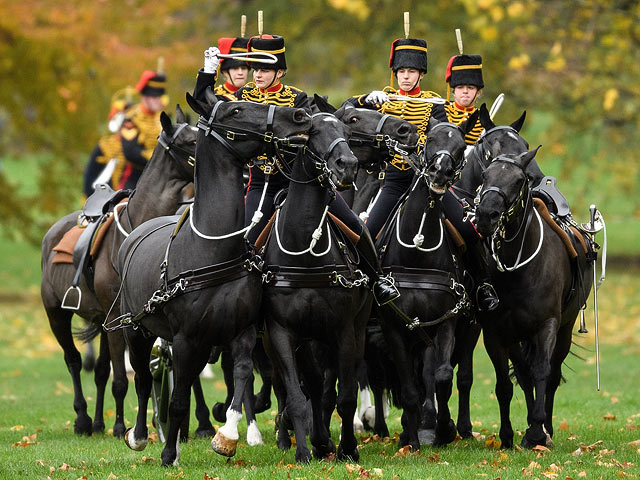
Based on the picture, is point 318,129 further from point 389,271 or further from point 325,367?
point 325,367

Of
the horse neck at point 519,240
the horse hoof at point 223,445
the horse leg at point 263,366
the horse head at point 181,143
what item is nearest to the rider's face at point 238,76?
the horse head at point 181,143

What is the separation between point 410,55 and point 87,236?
380cm

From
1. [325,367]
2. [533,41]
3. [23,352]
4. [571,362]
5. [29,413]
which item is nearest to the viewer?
[325,367]

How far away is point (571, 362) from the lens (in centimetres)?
1933

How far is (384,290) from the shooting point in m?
9.62

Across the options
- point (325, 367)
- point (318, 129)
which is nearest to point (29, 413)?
point (325, 367)

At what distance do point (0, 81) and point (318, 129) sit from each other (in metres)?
15.1

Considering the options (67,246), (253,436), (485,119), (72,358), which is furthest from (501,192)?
(72,358)

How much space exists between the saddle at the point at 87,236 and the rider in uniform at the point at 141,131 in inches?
49.9

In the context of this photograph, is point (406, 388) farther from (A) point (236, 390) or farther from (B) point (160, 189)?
(B) point (160, 189)

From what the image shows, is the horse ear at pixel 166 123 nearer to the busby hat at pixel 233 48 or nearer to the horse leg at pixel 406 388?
the busby hat at pixel 233 48

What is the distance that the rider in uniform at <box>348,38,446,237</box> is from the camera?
1041 centimetres

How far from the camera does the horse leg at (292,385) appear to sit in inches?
344

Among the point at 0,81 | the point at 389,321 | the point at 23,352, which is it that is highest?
the point at 0,81
